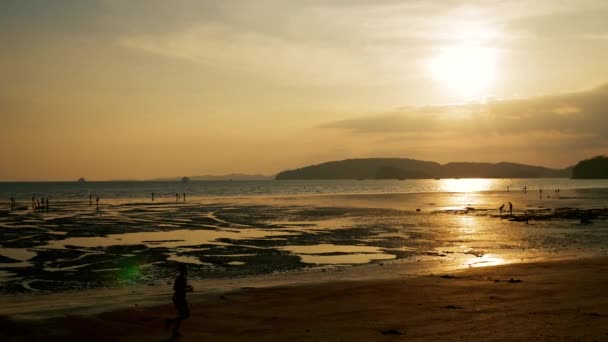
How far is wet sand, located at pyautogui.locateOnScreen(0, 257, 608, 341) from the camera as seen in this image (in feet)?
47.5

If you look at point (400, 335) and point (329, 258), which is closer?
point (400, 335)

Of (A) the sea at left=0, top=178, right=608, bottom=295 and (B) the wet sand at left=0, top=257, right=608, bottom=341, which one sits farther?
(A) the sea at left=0, top=178, right=608, bottom=295

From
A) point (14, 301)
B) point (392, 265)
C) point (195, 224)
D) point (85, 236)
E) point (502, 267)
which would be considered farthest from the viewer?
point (195, 224)

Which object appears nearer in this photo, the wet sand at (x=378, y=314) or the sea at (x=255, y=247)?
the wet sand at (x=378, y=314)

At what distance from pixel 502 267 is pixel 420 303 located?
363 inches

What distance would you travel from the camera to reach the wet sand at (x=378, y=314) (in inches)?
570

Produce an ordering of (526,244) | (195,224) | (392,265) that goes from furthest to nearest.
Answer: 1. (195,224)
2. (526,244)
3. (392,265)

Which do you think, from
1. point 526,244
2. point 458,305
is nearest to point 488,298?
point 458,305

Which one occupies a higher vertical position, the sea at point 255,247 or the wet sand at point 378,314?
the wet sand at point 378,314

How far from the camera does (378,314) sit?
16.8 metres

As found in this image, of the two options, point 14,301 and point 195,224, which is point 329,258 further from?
point 195,224

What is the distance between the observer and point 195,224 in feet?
188

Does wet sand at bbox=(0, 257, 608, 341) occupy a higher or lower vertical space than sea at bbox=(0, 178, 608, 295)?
higher

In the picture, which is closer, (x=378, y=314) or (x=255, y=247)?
(x=378, y=314)
